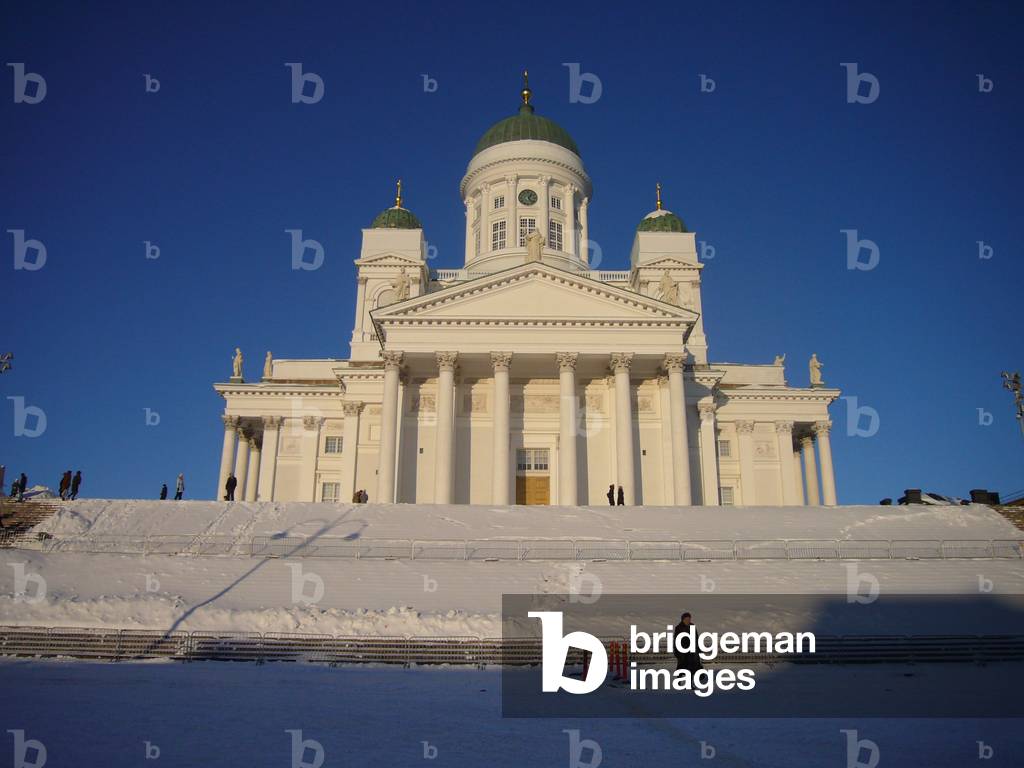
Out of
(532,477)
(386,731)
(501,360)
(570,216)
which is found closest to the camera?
(386,731)

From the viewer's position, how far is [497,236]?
4947cm

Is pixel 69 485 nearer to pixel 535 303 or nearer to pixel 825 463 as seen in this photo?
pixel 535 303

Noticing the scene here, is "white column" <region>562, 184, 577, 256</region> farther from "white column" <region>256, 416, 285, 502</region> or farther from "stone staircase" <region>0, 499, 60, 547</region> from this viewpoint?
"stone staircase" <region>0, 499, 60, 547</region>

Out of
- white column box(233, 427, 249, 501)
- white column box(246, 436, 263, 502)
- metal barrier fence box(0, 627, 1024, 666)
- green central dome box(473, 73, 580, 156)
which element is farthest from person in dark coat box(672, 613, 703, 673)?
green central dome box(473, 73, 580, 156)

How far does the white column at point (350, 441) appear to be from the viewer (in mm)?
38562

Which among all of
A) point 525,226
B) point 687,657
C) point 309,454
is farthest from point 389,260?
point 687,657

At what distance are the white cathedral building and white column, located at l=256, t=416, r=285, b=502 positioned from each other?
0.08 metres

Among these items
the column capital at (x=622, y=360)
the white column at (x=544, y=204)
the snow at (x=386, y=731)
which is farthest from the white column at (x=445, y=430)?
the snow at (x=386, y=731)

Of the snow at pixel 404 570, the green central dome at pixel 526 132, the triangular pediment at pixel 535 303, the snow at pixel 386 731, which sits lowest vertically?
the snow at pixel 386 731

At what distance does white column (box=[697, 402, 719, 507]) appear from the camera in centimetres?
3828

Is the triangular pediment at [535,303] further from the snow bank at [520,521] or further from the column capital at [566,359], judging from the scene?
the snow bank at [520,521]

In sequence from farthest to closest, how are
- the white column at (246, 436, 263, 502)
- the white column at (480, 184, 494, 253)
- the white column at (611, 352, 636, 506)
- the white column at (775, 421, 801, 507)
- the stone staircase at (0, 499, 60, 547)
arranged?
the white column at (480, 184, 494, 253) < the white column at (246, 436, 263, 502) < the white column at (775, 421, 801, 507) < the white column at (611, 352, 636, 506) < the stone staircase at (0, 499, 60, 547)

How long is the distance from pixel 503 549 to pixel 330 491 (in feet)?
75.7

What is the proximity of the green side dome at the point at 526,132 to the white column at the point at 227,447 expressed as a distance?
24.0 meters
